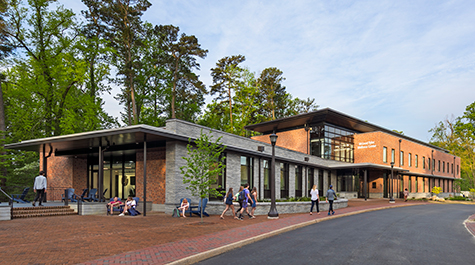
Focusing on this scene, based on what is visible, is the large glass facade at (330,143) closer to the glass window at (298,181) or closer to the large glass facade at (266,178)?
the glass window at (298,181)

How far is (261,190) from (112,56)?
959 inches

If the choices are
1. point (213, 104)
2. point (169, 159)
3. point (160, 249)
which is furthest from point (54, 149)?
point (213, 104)

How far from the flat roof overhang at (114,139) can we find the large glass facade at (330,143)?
23.6 m

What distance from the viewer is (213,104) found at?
52.3 meters

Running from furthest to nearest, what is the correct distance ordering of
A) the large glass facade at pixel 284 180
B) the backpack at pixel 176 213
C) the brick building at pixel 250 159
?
the large glass facade at pixel 284 180
the brick building at pixel 250 159
the backpack at pixel 176 213

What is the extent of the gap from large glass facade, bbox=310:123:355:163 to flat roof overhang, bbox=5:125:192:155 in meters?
23.6

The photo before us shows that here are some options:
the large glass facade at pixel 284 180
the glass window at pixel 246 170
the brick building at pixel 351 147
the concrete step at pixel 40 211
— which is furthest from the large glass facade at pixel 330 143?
the concrete step at pixel 40 211

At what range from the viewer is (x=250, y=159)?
945 inches

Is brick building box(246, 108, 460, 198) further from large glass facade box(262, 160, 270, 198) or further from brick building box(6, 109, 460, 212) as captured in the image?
large glass facade box(262, 160, 270, 198)

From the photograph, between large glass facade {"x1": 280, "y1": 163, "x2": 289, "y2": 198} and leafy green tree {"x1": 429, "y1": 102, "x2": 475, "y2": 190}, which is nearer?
large glass facade {"x1": 280, "y1": 163, "x2": 289, "y2": 198}

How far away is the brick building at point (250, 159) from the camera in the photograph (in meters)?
18.0

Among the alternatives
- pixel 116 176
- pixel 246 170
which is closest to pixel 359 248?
pixel 246 170

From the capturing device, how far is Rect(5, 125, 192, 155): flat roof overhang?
51.3 ft

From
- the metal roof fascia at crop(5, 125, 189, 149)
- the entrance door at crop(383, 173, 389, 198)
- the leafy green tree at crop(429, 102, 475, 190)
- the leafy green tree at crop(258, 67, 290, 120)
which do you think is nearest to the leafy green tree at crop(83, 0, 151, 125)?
the metal roof fascia at crop(5, 125, 189, 149)
